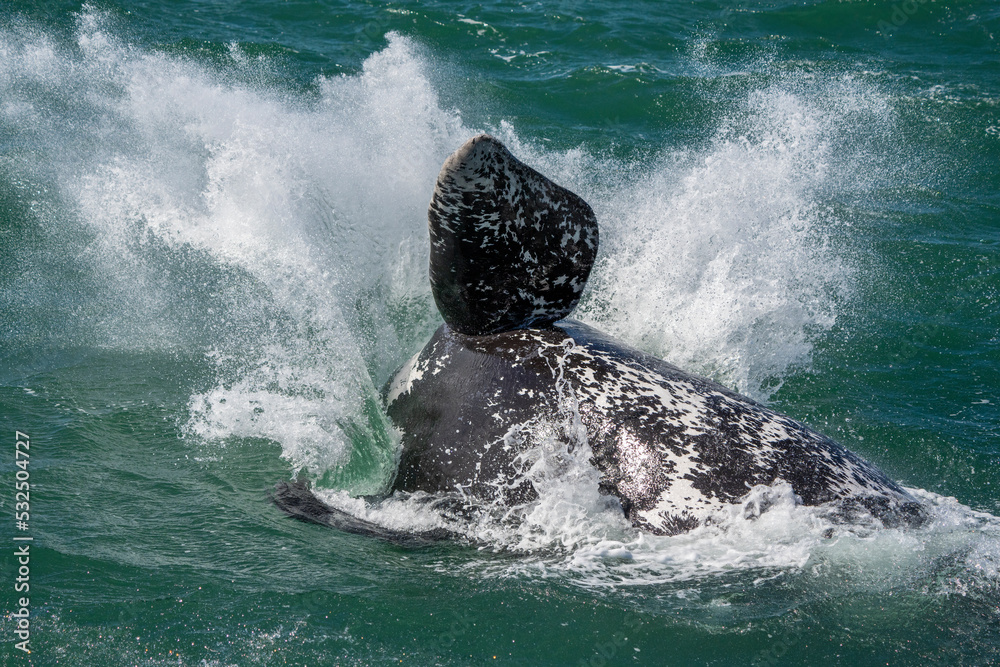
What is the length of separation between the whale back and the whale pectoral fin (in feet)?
4.88

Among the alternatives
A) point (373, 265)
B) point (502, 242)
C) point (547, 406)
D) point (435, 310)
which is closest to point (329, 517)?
point (547, 406)

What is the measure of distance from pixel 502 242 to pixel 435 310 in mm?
3155

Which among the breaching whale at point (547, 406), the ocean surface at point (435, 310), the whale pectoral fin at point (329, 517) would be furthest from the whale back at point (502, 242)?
the whale pectoral fin at point (329, 517)

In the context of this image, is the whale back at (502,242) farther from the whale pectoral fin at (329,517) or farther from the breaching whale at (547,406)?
the whale pectoral fin at (329,517)

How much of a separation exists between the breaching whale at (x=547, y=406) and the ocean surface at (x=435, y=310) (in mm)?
201

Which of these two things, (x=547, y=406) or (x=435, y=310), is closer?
(x=547, y=406)

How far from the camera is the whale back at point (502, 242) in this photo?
5301 millimetres

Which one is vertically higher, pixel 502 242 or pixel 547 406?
pixel 502 242

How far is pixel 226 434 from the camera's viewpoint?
22.1 feet

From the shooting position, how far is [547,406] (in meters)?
5.59

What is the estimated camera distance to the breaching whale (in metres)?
5.30

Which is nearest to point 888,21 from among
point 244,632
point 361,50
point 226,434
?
point 361,50

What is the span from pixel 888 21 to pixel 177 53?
562 inches

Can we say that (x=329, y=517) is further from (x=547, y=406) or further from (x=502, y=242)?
(x=502, y=242)
